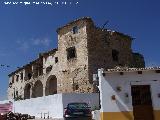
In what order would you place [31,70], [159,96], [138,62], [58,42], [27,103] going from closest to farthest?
[159,96], [27,103], [58,42], [138,62], [31,70]

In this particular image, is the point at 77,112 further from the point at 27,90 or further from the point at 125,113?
the point at 27,90

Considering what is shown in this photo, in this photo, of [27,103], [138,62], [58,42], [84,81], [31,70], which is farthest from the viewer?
[31,70]

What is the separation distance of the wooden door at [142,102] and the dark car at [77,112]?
602cm

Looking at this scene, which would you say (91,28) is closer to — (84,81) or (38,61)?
(84,81)

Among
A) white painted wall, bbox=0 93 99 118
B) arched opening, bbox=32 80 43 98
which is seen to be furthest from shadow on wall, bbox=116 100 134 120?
arched opening, bbox=32 80 43 98

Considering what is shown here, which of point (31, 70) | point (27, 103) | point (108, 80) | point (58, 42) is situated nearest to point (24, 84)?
point (31, 70)

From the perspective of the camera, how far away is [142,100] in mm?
18453

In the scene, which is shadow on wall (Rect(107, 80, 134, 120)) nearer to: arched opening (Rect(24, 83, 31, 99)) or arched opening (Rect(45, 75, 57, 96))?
arched opening (Rect(45, 75, 57, 96))

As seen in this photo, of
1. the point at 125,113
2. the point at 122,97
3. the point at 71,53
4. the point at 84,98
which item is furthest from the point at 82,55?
the point at 125,113

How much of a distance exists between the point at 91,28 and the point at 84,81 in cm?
728

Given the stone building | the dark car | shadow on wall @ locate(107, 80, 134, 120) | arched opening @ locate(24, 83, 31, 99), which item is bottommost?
the dark car

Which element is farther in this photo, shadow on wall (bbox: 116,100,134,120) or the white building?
the white building

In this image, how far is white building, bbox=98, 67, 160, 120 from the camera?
18.2m

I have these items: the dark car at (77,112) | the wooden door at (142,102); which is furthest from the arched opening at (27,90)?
the wooden door at (142,102)
